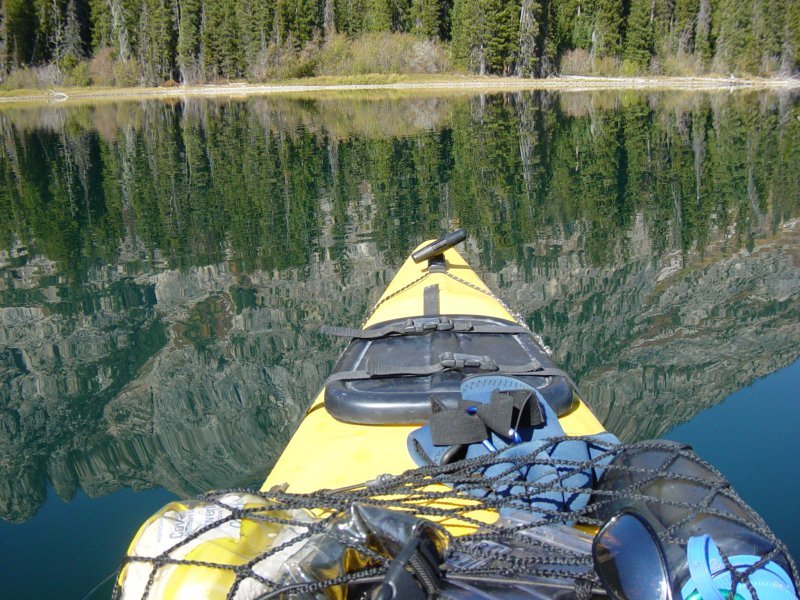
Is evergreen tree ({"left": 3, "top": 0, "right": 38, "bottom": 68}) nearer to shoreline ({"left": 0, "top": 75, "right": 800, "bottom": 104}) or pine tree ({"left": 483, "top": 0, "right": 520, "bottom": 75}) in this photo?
shoreline ({"left": 0, "top": 75, "right": 800, "bottom": 104})

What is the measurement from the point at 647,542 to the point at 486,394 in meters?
1.12

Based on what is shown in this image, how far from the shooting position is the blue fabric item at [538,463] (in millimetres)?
1970

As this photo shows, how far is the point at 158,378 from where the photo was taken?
5.28m

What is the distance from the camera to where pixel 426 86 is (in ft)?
Answer: 140

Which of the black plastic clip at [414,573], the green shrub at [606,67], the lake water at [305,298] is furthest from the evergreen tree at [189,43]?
the black plastic clip at [414,573]

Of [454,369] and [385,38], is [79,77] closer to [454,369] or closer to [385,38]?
[385,38]

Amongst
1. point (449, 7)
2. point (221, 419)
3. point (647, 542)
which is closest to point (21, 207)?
point (221, 419)

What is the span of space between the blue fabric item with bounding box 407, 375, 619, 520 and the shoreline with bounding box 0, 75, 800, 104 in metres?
38.4

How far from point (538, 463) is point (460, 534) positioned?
0.30 meters

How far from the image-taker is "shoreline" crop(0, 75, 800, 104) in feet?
130

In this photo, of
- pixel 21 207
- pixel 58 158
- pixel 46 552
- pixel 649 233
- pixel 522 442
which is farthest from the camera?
pixel 58 158

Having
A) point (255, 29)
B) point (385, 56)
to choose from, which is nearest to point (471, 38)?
point (385, 56)

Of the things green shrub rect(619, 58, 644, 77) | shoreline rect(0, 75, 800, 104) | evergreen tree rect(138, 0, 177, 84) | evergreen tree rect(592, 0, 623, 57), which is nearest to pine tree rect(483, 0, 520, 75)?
shoreline rect(0, 75, 800, 104)

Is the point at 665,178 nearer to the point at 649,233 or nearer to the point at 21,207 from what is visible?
the point at 649,233
